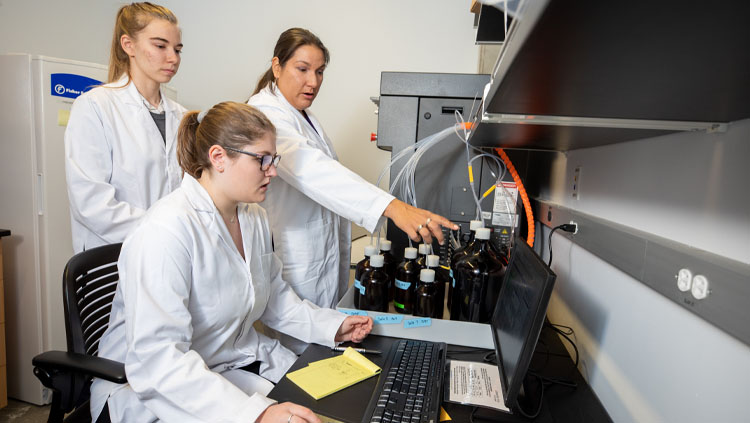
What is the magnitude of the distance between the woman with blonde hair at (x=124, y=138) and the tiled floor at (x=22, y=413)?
36.4 inches

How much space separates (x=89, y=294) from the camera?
3.59 feet

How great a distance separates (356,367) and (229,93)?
2.57 meters

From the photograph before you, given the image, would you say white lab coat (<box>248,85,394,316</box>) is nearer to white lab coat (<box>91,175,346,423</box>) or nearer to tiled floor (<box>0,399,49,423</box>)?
white lab coat (<box>91,175,346,423</box>)

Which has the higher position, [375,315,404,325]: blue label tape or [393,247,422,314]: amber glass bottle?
[393,247,422,314]: amber glass bottle

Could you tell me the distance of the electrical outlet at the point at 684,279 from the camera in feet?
1.89

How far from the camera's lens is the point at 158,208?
0.97m

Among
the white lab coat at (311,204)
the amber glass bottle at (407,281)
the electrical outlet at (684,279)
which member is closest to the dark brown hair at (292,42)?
the white lab coat at (311,204)

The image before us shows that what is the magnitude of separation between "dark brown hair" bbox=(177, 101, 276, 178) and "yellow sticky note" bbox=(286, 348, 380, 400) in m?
0.55

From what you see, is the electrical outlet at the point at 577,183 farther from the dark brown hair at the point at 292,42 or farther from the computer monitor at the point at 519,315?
the dark brown hair at the point at 292,42

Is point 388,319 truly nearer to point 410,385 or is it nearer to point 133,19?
point 410,385

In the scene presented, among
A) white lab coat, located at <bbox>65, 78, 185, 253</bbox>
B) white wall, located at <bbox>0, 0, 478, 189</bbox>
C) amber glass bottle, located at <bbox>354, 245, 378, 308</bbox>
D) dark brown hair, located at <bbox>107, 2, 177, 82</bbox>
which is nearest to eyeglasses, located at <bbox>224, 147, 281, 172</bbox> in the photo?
amber glass bottle, located at <bbox>354, 245, 378, 308</bbox>

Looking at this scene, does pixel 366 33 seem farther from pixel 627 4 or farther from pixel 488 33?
pixel 627 4

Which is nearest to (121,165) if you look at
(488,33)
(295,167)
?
(295,167)

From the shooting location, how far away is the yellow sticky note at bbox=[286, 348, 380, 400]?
0.80 m
